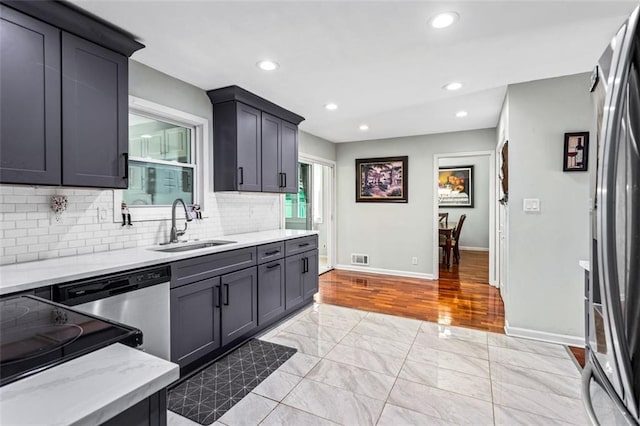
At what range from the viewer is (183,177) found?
3176 mm

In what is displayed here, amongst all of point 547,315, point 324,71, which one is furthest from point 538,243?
point 324,71

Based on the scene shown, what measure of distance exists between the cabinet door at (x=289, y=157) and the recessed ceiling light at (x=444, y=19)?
223 cm

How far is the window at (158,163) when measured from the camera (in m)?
2.72

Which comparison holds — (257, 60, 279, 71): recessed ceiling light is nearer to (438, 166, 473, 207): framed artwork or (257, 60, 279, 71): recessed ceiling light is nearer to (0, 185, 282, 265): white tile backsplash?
(0, 185, 282, 265): white tile backsplash

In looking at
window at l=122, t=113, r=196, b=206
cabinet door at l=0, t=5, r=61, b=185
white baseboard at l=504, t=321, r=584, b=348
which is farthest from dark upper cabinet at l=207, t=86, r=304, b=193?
white baseboard at l=504, t=321, r=584, b=348

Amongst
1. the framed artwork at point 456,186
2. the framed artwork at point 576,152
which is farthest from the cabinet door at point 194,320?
the framed artwork at point 456,186

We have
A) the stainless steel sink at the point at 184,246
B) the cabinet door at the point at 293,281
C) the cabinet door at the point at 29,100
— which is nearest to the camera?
the cabinet door at the point at 29,100

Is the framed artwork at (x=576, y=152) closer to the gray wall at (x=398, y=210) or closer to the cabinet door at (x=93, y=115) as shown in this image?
the gray wall at (x=398, y=210)

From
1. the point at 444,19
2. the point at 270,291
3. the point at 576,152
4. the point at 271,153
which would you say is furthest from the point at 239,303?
the point at 576,152

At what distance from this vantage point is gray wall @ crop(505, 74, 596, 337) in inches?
114

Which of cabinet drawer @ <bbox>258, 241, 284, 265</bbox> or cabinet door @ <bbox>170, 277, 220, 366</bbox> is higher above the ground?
cabinet drawer @ <bbox>258, 241, 284, 265</bbox>

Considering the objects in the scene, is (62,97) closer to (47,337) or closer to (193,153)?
(193,153)

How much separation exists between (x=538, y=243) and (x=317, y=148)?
138 inches

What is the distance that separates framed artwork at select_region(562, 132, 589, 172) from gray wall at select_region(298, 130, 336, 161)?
3296mm
